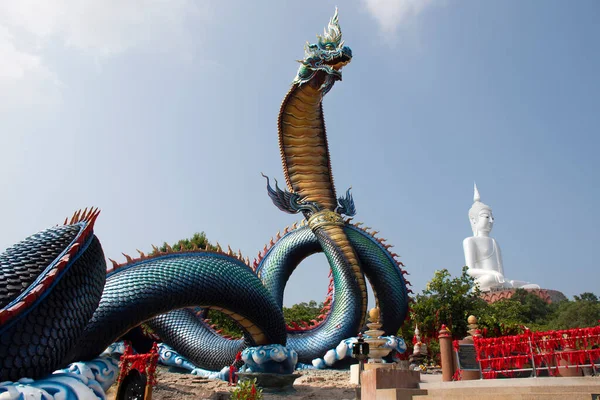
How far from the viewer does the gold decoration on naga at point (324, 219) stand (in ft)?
40.9

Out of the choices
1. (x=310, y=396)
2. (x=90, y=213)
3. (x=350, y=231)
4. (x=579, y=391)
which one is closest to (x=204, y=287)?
(x=90, y=213)

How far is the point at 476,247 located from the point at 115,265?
44735 mm

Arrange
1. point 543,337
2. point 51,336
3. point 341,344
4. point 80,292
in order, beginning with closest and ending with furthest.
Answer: point 51,336 → point 80,292 → point 543,337 → point 341,344

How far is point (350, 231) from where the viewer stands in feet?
41.4

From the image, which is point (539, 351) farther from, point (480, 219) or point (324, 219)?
point (480, 219)

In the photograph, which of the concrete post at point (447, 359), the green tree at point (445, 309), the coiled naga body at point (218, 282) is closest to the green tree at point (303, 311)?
the green tree at point (445, 309)

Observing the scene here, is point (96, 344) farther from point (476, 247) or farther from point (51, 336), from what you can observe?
point (476, 247)

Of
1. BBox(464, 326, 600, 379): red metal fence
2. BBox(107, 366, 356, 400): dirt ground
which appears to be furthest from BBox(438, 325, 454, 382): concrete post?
BBox(107, 366, 356, 400): dirt ground

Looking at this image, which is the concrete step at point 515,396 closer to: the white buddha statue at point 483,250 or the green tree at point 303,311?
the green tree at point 303,311

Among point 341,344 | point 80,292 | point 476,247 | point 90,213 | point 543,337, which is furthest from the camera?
point 476,247

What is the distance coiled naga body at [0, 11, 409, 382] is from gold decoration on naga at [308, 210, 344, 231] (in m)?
0.03

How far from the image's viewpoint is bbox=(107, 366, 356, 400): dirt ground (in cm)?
757

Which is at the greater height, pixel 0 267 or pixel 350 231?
pixel 350 231

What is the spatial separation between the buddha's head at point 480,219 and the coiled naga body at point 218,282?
37.5m
